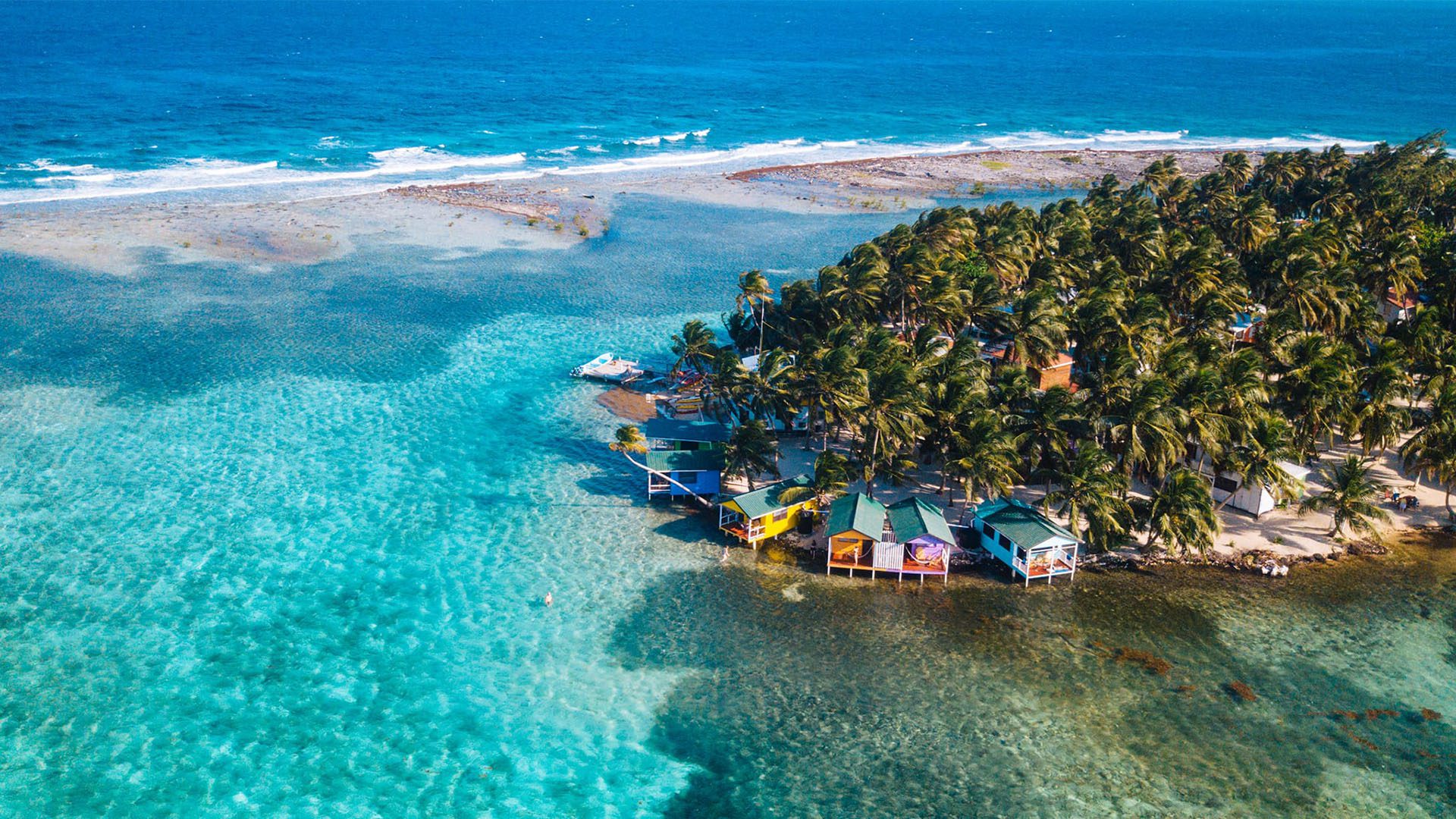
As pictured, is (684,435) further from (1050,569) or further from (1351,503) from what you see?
(1351,503)

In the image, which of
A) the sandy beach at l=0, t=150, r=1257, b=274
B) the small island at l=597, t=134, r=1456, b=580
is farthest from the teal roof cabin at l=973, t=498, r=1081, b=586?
the sandy beach at l=0, t=150, r=1257, b=274

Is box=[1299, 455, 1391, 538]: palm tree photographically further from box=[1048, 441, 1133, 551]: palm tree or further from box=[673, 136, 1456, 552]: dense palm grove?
box=[1048, 441, 1133, 551]: palm tree

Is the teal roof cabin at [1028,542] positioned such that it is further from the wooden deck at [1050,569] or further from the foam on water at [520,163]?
the foam on water at [520,163]

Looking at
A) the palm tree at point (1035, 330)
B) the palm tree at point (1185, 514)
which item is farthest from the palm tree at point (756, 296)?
the palm tree at point (1185, 514)

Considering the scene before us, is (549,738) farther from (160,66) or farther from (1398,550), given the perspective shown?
(160,66)

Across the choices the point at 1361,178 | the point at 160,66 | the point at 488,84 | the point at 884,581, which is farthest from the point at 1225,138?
the point at 160,66

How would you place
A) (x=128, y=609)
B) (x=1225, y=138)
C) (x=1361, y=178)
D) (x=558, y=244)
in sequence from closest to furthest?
(x=128, y=609), (x=1361, y=178), (x=558, y=244), (x=1225, y=138)
